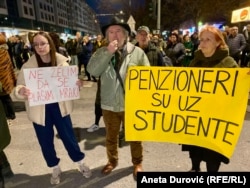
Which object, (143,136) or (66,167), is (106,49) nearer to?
(143,136)

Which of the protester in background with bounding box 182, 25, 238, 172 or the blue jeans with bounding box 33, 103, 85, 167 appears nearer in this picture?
the protester in background with bounding box 182, 25, 238, 172

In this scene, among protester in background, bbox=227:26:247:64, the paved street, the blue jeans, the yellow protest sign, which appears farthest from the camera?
protester in background, bbox=227:26:247:64

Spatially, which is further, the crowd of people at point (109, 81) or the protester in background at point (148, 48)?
the protester in background at point (148, 48)

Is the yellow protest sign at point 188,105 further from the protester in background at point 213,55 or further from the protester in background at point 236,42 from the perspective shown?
the protester in background at point 236,42

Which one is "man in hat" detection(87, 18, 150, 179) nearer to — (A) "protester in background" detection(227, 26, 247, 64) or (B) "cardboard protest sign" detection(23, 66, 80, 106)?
(B) "cardboard protest sign" detection(23, 66, 80, 106)

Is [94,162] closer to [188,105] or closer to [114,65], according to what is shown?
[114,65]

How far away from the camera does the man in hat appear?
2.79 metres

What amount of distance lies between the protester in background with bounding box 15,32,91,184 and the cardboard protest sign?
69mm

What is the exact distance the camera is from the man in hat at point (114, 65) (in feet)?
9.15

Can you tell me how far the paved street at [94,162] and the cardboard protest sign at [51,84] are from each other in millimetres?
1141

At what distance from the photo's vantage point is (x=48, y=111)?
2977 mm

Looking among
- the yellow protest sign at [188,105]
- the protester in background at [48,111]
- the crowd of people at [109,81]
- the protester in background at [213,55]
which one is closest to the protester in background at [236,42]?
the crowd of people at [109,81]

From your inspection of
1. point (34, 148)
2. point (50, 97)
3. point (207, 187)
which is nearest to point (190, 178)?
point (207, 187)

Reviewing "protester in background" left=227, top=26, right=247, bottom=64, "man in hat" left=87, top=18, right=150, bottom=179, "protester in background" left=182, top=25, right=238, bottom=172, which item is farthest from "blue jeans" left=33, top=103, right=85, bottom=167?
"protester in background" left=227, top=26, right=247, bottom=64
